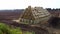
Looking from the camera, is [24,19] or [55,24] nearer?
[55,24]

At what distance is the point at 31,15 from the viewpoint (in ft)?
38.2

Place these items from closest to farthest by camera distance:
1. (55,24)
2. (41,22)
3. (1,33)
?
(1,33)
(55,24)
(41,22)

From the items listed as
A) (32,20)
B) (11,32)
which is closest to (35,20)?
(32,20)

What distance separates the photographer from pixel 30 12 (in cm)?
1168

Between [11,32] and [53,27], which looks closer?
[11,32]

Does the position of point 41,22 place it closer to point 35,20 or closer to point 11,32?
point 35,20

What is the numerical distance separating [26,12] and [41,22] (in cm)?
108

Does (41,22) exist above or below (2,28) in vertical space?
below

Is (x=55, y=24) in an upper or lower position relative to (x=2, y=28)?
lower

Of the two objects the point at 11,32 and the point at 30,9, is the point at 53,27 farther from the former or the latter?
the point at 11,32

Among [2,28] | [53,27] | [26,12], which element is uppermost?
[2,28]

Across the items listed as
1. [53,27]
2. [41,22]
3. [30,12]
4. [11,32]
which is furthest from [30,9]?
[11,32]

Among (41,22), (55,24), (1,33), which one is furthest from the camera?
(41,22)

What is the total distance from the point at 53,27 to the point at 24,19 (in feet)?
5.99
